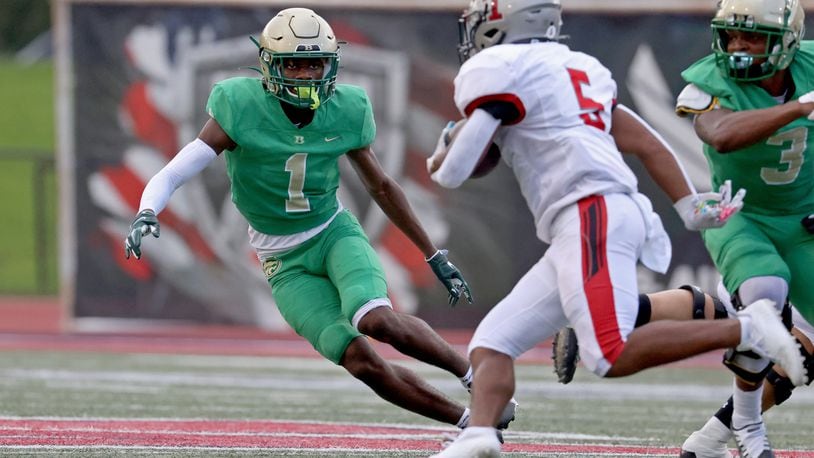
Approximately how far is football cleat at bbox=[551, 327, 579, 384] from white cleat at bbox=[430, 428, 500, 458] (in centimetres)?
36

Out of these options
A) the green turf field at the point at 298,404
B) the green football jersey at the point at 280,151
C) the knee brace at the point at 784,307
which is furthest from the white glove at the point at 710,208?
the green football jersey at the point at 280,151

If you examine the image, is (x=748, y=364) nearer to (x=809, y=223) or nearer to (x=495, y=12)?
(x=809, y=223)

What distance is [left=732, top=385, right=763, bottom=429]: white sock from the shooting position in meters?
4.98

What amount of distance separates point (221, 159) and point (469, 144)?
7.02 m

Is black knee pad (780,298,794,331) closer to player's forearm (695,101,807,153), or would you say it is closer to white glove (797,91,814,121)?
player's forearm (695,101,807,153)

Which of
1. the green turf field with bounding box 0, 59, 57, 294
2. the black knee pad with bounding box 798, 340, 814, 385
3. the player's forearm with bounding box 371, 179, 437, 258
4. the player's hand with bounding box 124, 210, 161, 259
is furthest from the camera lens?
the green turf field with bounding box 0, 59, 57, 294

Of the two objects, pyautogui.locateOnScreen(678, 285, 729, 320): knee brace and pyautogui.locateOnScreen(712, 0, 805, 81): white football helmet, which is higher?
pyautogui.locateOnScreen(712, 0, 805, 81): white football helmet

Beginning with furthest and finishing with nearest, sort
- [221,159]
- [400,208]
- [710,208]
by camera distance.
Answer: [221,159]
[400,208]
[710,208]

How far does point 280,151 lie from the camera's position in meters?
5.36

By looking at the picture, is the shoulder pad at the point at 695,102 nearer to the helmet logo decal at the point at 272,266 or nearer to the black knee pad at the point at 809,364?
the black knee pad at the point at 809,364

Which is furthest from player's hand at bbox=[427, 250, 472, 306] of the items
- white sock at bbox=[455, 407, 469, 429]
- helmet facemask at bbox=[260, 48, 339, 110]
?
helmet facemask at bbox=[260, 48, 339, 110]

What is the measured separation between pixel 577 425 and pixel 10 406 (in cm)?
269

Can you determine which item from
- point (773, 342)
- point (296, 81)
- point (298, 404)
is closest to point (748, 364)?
point (773, 342)

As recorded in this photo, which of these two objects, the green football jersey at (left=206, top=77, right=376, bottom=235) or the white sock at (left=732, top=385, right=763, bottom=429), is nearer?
the white sock at (left=732, top=385, right=763, bottom=429)
